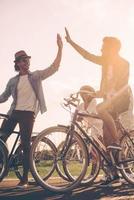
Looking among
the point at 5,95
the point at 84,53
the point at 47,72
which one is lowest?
the point at 5,95

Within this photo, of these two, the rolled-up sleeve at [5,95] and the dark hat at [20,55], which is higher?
the dark hat at [20,55]

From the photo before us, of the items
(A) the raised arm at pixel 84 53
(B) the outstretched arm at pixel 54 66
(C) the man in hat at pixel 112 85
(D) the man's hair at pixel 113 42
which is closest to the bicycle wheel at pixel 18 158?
(B) the outstretched arm at pixel 54 66

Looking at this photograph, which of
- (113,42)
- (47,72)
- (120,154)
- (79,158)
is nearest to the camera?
(79,158)

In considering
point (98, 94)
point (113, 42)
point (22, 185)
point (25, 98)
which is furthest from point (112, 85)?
point (22, 185)

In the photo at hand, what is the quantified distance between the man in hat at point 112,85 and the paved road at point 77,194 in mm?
489

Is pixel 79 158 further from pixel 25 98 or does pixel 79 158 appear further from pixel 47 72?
pixel 47 72

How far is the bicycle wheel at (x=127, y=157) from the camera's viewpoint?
7035 mm

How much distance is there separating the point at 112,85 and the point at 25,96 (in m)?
1.57

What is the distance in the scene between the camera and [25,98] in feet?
25.2

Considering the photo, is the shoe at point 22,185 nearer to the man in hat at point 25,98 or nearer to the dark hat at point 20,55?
the man in hat at point 25,98

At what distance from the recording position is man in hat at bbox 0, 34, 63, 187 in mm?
7422

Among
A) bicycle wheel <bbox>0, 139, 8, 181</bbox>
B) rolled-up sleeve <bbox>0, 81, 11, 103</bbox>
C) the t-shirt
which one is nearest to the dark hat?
rolled-up sleeve <bbox>0, 81, 11, 103</bbox>

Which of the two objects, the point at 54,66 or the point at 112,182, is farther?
the point at 54,66

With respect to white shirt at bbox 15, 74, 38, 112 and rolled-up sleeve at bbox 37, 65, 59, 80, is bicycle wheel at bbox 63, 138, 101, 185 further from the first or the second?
rolled-up sleeve at bbox 37, 65, 59, 80
